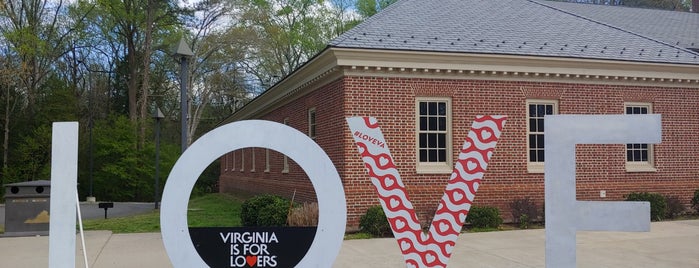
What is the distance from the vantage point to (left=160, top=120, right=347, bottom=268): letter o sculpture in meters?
5.35

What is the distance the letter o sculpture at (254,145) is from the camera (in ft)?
17.6

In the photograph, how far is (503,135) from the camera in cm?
1430

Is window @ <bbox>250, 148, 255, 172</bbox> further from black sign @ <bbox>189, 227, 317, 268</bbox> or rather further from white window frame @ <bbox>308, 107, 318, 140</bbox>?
black sign @ <bbox>189, 227, 317, 268</bbox>

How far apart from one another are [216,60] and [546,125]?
35.6 m

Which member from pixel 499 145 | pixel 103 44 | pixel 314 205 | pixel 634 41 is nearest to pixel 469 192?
pixel 314 205

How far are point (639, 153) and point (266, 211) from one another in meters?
10.2

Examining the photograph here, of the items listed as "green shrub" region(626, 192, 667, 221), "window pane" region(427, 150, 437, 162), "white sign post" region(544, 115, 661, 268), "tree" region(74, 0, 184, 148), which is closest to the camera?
"white sign post" region(544, 115, 661, 268)

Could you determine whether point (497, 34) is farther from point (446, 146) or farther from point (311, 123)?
point (311, 123)

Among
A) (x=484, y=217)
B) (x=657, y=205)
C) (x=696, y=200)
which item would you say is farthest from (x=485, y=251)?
(x=696, y=200)

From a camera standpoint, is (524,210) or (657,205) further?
(657,205)

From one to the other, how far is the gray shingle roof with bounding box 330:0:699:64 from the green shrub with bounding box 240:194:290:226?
3.85 metres

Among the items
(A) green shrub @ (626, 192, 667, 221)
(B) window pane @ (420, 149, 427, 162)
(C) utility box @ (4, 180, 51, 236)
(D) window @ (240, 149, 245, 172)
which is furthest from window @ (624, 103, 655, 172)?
(D) window @ (240, 149, 245, 172)

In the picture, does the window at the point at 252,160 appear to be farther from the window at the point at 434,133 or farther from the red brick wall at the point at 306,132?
the window at the point at 434,133

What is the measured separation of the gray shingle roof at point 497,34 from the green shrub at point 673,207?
144 inches
